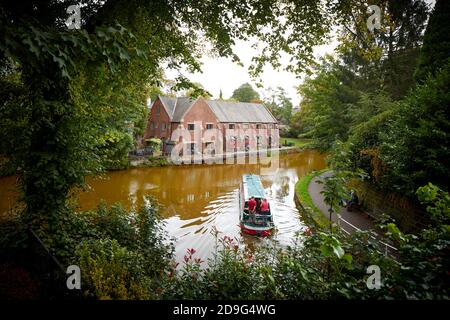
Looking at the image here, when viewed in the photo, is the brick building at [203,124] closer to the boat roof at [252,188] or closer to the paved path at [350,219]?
the boat roof at [252,188]

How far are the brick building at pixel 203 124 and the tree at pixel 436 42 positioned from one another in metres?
25.8

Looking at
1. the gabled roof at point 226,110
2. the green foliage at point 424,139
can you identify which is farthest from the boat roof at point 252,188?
the gabled roof at point 226,110

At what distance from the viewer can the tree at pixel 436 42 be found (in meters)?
11.7

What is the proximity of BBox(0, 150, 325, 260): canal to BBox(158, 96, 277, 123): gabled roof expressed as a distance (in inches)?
442

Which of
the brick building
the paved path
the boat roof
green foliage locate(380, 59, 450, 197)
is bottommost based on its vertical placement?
the paved path

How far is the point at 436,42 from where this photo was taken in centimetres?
1207

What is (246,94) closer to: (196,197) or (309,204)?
(196,197)

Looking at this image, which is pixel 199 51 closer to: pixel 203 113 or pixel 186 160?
pixel 186 160

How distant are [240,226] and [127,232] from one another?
693 cm

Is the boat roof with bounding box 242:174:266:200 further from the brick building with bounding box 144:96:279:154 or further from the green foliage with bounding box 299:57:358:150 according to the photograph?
the brick building with bounding box 144:96:279:154

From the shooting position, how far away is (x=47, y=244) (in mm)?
5449

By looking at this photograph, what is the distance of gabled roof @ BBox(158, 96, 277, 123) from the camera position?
3703 cm

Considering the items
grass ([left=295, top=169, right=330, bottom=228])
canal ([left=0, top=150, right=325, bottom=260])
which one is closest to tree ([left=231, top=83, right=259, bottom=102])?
canal ([left=0, top=150, right=325, bottom=260])
